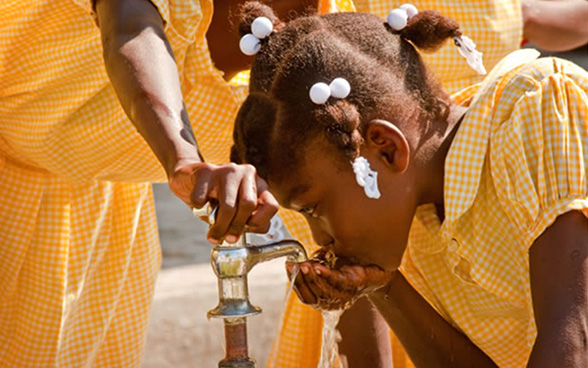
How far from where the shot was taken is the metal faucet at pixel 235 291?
5.62ft

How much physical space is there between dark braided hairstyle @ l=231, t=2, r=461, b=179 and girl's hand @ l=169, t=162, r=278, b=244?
1.00 ft

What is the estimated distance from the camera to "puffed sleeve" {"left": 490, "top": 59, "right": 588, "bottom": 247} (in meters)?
1.90

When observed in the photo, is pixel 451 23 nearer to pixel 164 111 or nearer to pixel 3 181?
pixel 164 111

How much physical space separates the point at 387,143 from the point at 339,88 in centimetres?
13

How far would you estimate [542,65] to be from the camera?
2037mm

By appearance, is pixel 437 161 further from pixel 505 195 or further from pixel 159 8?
pixel 159 8

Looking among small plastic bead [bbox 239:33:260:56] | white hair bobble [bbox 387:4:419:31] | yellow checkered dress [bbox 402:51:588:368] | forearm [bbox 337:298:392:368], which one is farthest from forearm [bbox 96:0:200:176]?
forearm [bbox 337:298:392:368]

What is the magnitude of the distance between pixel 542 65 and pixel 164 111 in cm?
66

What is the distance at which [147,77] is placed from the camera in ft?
6.42

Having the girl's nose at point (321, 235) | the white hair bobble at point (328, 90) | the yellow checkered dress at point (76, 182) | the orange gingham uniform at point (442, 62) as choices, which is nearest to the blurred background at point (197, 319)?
the yellow checkered dress at point (76, 182)

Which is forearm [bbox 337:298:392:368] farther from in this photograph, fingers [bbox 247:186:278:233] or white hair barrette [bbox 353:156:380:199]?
A: fingers [bbox 247:186:278:233]

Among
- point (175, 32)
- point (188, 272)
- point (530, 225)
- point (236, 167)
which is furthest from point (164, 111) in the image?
point (188, 272)

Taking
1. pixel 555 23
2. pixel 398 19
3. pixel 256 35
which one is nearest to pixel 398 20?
pixel 398 19

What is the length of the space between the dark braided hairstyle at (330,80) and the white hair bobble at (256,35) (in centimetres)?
1
